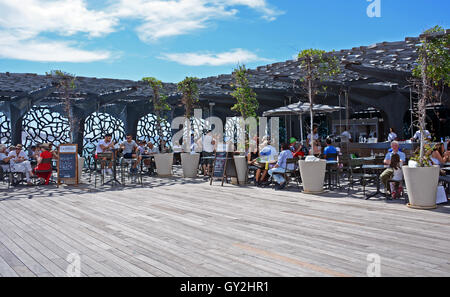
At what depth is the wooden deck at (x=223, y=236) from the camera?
3.38 metres

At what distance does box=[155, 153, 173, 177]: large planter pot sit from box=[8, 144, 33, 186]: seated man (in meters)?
3.54

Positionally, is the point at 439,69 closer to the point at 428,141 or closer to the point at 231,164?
the point at 428,141

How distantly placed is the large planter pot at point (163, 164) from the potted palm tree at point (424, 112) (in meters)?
7.43

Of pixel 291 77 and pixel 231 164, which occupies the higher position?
pixel 291 77

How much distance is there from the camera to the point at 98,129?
21.0m

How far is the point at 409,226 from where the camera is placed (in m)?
4.84

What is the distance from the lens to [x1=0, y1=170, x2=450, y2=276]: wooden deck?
338cm

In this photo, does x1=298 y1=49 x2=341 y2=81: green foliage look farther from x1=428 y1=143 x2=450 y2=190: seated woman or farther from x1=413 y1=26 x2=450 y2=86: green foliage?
x1=428 y1=143 x2=450 y2=190: seated woman

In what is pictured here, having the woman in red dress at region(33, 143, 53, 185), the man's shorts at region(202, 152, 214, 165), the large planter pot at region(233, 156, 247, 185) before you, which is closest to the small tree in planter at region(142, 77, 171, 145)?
the man's shorts at region(202, 152, 214, 165)

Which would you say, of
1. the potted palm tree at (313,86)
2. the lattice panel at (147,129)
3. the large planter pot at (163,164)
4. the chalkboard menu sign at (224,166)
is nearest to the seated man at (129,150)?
the large planter pot at (163,164)

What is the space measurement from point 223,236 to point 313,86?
5081mm
